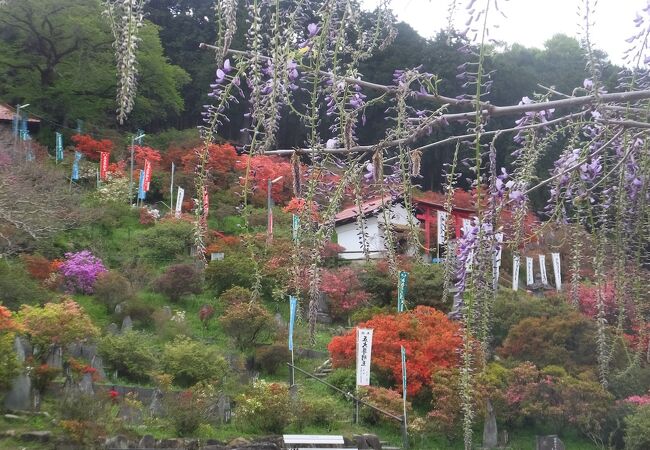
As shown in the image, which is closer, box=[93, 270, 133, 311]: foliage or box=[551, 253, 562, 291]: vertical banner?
box=[93, 270, 133, 311]: foliage

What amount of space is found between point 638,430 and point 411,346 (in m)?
3.88

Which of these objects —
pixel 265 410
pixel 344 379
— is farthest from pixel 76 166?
pixel 265 410

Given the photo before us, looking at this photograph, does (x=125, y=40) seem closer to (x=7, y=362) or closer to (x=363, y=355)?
(x=7, y=362)

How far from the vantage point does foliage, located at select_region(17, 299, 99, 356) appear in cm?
1168

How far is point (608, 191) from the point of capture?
8.52ft

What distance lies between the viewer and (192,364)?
41.5ft

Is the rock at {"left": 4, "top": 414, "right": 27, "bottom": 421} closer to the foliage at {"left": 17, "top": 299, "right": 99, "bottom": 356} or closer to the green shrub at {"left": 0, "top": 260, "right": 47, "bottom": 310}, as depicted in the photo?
the foliage at {"left": 17, "top": 299, "right": 99, "bottom": 356}

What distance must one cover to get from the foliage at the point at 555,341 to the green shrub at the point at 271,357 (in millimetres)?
4253

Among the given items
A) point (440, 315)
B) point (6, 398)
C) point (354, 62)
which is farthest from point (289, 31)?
point (440, 315)

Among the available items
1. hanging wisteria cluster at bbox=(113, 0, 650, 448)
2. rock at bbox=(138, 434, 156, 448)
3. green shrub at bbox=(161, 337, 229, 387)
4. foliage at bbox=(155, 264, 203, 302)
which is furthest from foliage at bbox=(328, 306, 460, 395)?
hanging wisteria cluster at bbox=(113, 0, 650, 448)

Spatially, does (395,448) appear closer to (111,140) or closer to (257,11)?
(257,11)

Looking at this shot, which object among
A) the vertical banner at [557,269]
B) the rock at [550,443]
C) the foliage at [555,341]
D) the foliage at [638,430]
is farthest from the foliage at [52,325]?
the vertical banner at [557,269]

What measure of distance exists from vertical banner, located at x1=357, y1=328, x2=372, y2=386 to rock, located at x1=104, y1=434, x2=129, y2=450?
4.13m

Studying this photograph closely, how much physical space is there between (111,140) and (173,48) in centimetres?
393
